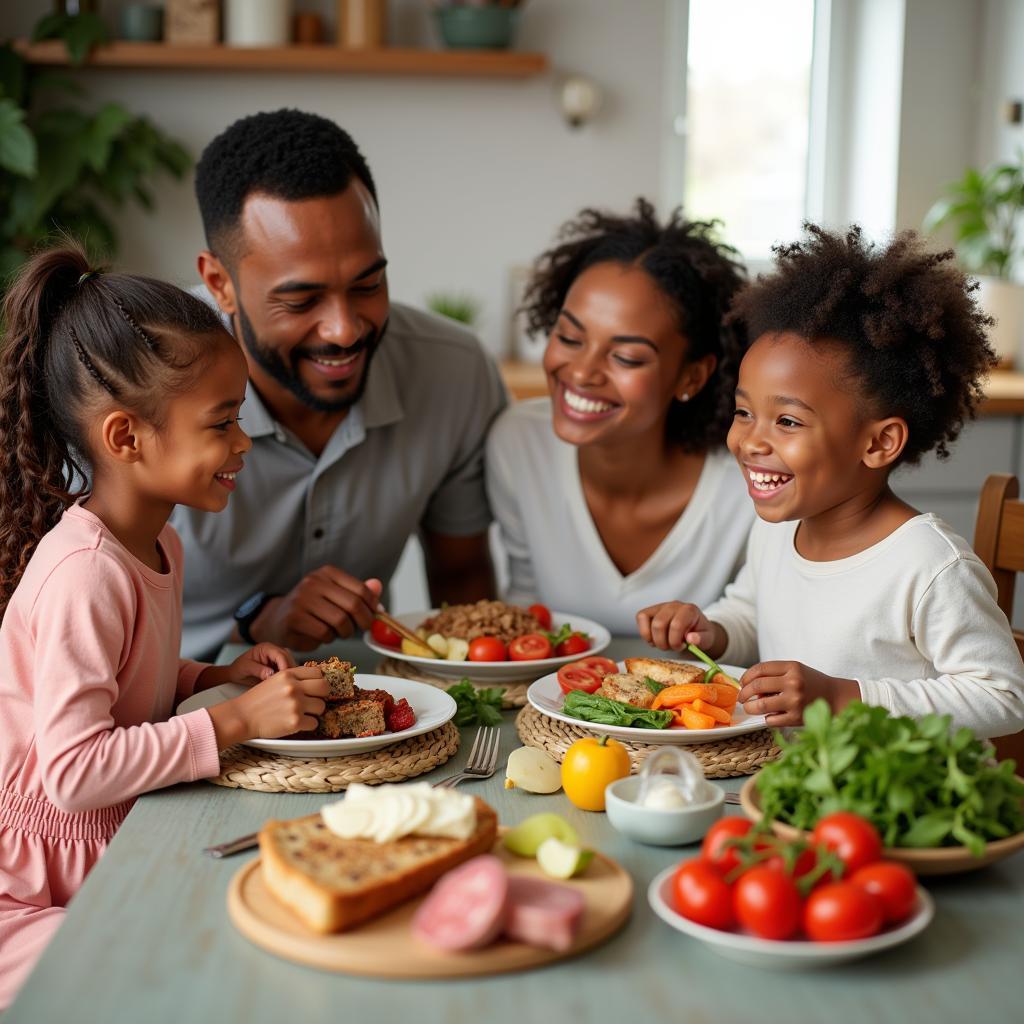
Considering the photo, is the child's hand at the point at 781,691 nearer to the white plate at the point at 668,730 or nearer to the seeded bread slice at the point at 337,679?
the white plate at the point at 668,730

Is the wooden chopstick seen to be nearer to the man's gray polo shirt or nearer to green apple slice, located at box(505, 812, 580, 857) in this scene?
the man's gray polo shirt

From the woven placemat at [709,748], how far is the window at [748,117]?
3.33 meters

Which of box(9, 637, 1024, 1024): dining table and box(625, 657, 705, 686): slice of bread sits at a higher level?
Answer: box(625, 657, 705, 686): slice of bread

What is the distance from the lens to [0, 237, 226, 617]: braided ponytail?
1.48 metres

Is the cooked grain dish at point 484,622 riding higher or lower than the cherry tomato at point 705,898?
lower

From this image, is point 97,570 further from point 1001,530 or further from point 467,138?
point 467,138

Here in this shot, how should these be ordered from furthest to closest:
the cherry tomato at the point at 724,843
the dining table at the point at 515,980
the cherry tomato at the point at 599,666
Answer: the cherry tomato at the point at 599,666, the cherry tomato at the point at 724,843, the dining table at the point at 515,980

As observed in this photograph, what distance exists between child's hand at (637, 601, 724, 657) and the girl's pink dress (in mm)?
678

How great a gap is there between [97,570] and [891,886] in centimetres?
89

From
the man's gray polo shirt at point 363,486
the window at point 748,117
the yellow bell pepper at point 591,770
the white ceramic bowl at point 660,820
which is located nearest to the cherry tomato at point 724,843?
the white ceramic bowl at point 660,820

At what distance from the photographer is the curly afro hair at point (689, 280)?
7.11 feet

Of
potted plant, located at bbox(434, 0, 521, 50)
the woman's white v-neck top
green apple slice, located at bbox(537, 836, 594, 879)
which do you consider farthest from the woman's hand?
potted plant, located at bbox(434, 0, 521, 50)

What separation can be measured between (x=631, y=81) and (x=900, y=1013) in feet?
12.4

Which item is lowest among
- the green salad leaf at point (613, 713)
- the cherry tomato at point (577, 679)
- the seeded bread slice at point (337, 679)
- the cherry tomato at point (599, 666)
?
the cherry tomato at point (599, 666)
